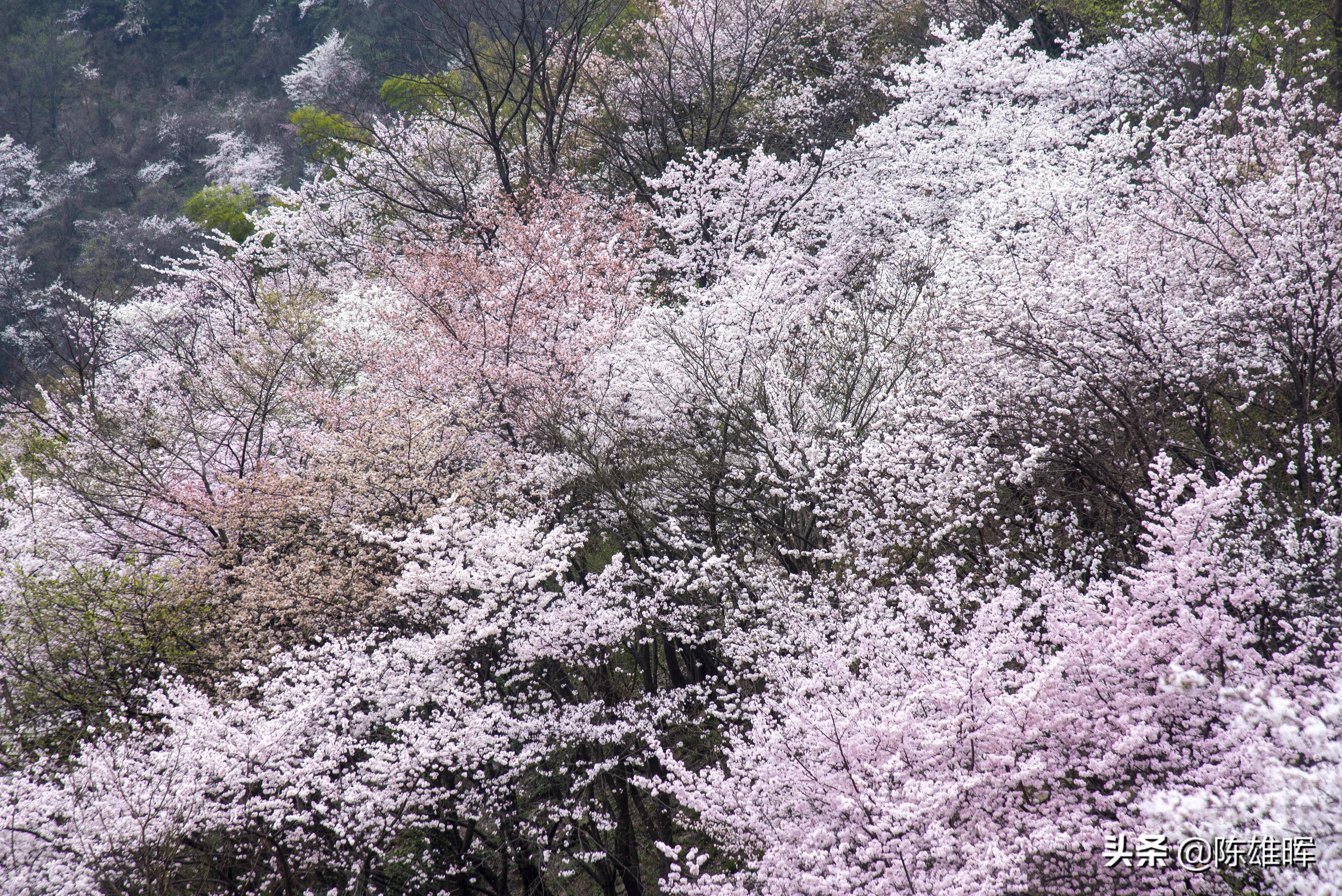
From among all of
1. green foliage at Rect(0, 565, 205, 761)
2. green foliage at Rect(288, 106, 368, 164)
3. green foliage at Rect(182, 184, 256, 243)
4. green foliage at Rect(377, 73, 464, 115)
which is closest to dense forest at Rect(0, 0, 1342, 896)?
green foliage at Rect(0, 565, 205, 761)

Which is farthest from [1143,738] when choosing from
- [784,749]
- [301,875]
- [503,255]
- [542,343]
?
[503,255]

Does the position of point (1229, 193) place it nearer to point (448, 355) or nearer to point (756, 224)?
point (756, 224)

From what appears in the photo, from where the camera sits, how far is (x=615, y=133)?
23109 mm

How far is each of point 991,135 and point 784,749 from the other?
1500 centimetres

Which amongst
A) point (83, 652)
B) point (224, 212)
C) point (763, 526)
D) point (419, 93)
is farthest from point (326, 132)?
point (763, 526)

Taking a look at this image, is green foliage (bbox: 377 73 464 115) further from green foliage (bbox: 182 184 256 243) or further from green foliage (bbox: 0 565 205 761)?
green foliage (bbox: 0 565 205 761)

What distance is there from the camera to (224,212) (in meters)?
34.4

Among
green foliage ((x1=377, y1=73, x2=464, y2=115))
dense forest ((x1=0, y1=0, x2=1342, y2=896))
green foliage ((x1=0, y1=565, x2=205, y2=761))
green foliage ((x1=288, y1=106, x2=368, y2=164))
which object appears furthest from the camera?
green foliage ((x1=288, y1=106, x2=368, y2=164))

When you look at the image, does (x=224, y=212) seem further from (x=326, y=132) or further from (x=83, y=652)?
(x=83, y=652)

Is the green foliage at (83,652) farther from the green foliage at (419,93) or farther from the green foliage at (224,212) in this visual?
the green foliage at (224,212)

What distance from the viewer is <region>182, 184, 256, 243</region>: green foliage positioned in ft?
113

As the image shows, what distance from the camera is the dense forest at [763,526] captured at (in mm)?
6613

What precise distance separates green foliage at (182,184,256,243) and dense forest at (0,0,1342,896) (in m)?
14.4

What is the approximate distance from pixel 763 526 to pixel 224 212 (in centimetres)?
3240
